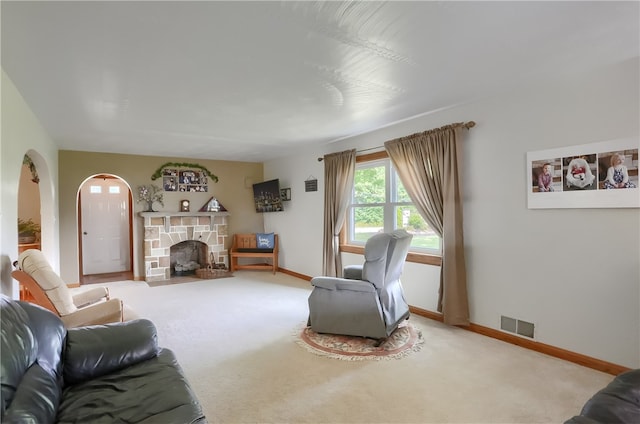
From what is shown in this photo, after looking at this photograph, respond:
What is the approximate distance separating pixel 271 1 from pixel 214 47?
2.21ft

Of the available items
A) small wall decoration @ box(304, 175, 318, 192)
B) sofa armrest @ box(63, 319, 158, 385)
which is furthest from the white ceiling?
small wall decoration @ box(304, 175, 318, 192)

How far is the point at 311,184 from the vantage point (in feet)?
20.3

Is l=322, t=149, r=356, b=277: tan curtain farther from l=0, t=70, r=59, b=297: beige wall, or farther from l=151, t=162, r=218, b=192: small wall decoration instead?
l=0, t=70, r=59, b=297: beige wall

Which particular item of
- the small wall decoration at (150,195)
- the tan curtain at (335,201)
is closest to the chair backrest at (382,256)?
the tan curtain at (335,201)

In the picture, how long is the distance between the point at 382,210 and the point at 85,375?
381 cm

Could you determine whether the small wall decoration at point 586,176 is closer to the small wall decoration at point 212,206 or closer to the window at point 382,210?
the window at point 382,210

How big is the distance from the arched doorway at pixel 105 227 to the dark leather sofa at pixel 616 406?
305 inches

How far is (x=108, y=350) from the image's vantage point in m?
1.93

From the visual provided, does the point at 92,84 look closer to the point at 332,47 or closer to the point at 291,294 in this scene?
the point at 332,47

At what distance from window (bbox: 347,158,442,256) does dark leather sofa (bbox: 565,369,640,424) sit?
2859 millimetres

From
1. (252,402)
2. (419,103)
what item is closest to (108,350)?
(252,402)

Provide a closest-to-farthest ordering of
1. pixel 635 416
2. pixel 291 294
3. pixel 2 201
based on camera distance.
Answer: pixel 635 416, pixel 2 201, pixel 291 294

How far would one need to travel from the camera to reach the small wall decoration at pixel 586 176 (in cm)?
262

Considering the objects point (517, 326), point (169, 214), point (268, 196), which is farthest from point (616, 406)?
point (169, 214)
